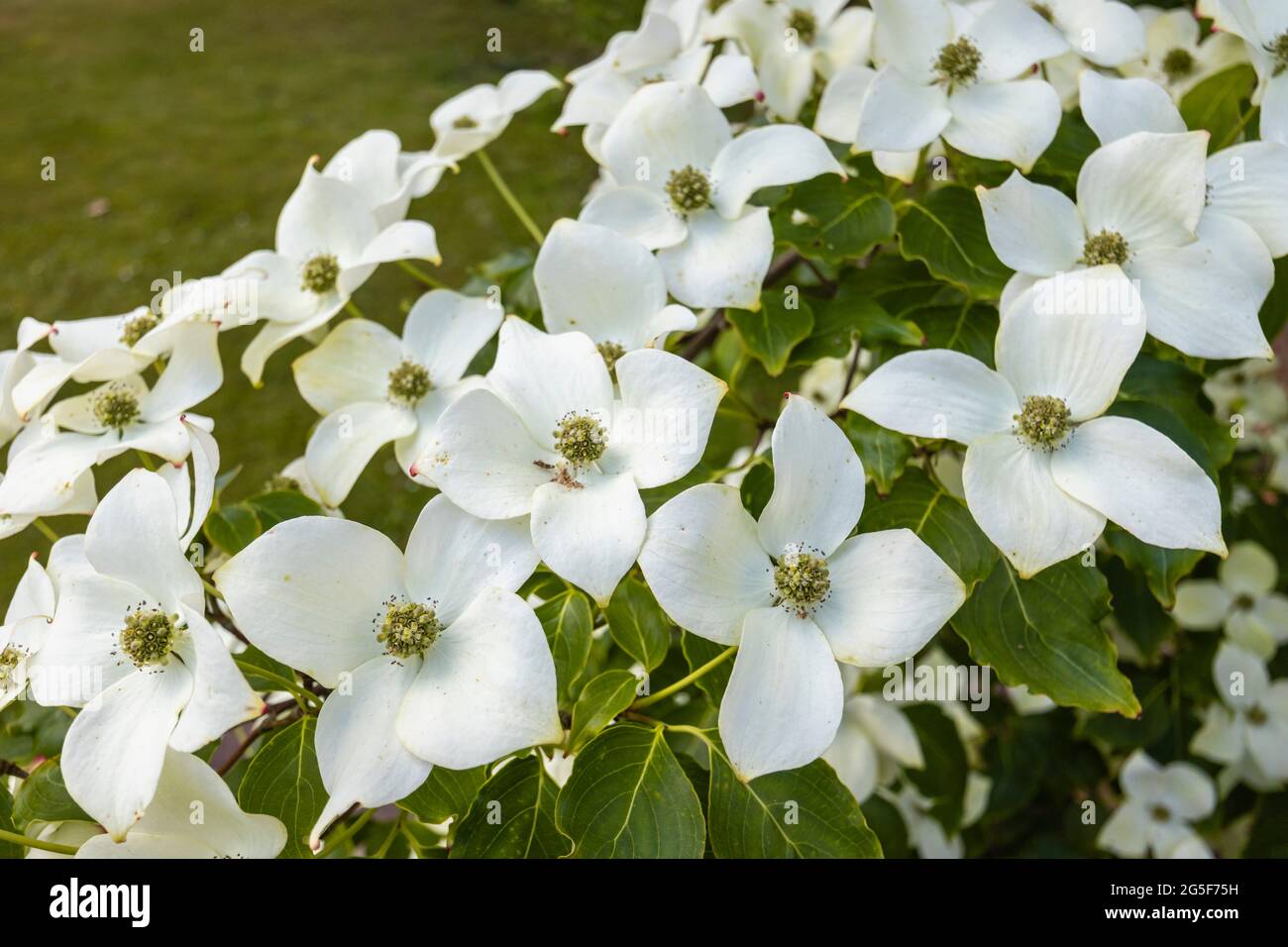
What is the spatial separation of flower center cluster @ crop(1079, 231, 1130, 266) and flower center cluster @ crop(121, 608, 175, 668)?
727mm

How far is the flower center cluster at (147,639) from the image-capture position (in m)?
0.70

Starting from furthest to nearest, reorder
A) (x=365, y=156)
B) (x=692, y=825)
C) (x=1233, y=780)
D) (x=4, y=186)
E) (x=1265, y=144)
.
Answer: (x=4, y=186), (x=1233, y=780), (x=365, y=156), (x=1265, y=144), (x=692, y=825)

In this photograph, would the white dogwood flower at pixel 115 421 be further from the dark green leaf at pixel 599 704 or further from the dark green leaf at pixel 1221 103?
the dark green leaf at pixel 1221 103

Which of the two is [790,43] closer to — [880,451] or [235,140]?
[880,451]

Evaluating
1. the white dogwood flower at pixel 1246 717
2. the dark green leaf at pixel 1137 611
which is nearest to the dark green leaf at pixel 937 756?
the dark green leaf at pixel 1137 611

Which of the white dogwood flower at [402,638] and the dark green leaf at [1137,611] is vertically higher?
the white dogwood flower at [402,638]

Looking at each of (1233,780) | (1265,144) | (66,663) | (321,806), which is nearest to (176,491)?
(66,663)

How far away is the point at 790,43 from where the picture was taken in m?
1.07

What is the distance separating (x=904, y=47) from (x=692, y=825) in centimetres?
67

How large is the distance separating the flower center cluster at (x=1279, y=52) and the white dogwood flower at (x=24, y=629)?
106 centimetres

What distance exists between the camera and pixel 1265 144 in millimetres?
860

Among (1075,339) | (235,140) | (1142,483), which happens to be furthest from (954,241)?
(235,140)

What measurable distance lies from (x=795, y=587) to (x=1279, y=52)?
64cm
